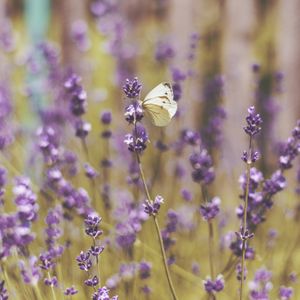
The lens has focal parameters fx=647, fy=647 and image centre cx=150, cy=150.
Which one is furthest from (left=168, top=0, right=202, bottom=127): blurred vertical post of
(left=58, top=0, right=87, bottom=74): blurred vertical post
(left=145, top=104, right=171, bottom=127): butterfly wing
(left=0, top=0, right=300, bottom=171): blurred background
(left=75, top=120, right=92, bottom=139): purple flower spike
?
(left=145, top=104, right=171, bottom=127): butterfly wing

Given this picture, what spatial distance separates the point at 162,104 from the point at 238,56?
8.17ft

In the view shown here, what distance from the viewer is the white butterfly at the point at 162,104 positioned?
1537 millimetres

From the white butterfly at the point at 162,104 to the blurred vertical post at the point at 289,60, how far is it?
92.3 inches

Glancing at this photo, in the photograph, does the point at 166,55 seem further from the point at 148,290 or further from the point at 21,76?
the point at 21,76

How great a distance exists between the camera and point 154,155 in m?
3.69

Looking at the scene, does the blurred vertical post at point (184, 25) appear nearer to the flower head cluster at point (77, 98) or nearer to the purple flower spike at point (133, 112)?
the flower head cluster at point (77, 98)

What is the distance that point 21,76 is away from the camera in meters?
4.89

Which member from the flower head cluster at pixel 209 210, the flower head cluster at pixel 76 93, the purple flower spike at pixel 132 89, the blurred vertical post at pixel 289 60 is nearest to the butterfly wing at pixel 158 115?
the purple flower spike at pixel 132 89

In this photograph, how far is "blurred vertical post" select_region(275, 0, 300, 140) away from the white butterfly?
2.34 meters

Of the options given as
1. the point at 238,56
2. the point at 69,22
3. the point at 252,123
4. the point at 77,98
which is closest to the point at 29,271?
the point at 77,98

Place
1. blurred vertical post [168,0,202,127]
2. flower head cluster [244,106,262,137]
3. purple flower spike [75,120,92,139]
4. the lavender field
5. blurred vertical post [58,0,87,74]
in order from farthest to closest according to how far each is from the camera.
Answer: blurred vertical post [58,0,87,74] < blurred vertical post [168,0,202,127] < purple flower spike [75,120,92,139] < the lavender field < flower head cluster [244,106,262,137]

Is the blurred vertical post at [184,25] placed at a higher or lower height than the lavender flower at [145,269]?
higher

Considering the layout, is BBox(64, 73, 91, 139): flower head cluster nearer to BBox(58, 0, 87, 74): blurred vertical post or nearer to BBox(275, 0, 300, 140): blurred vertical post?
BBox(275, 0, 300, 140): blurred vertical post

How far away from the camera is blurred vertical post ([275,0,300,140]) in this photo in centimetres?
383
